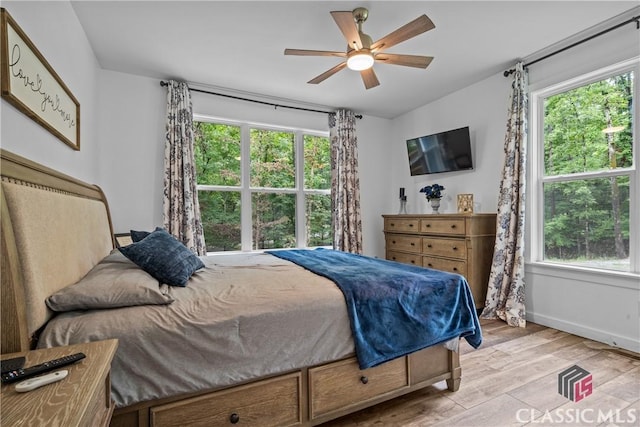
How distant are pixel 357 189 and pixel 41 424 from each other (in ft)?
13.6

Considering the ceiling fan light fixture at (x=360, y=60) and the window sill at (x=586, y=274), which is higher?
the ceiling fan light fixture at (x=360, y=60)

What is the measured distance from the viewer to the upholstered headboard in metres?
1.02

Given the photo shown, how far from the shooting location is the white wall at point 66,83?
1462mm

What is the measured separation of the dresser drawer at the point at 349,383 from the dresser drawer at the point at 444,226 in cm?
200

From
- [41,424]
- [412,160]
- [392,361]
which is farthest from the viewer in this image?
[412,160]

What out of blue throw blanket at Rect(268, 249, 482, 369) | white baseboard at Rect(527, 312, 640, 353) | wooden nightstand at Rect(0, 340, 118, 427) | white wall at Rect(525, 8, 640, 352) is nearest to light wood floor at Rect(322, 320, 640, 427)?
white baseboard at Rect(527, 312, 640, 353)

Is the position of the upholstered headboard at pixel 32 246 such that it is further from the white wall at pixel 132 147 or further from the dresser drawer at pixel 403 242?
the dresser drawer at pixel 403 242

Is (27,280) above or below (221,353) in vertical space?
above

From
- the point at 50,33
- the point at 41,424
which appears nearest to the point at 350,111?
the point at 50,33

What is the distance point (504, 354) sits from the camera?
8.18 ft

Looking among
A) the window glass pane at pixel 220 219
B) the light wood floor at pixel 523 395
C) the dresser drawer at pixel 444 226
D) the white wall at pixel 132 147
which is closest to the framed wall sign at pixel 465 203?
the dresser drawer at pixel 444 226

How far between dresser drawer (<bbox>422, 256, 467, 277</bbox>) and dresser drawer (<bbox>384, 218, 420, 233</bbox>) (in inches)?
16.1

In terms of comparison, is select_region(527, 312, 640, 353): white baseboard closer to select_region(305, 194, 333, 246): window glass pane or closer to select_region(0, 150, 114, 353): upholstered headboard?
select_region(305, 194, 333, 246): window glass pane

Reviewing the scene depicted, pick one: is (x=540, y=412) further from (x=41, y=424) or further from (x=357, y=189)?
(x=357, y=189)
